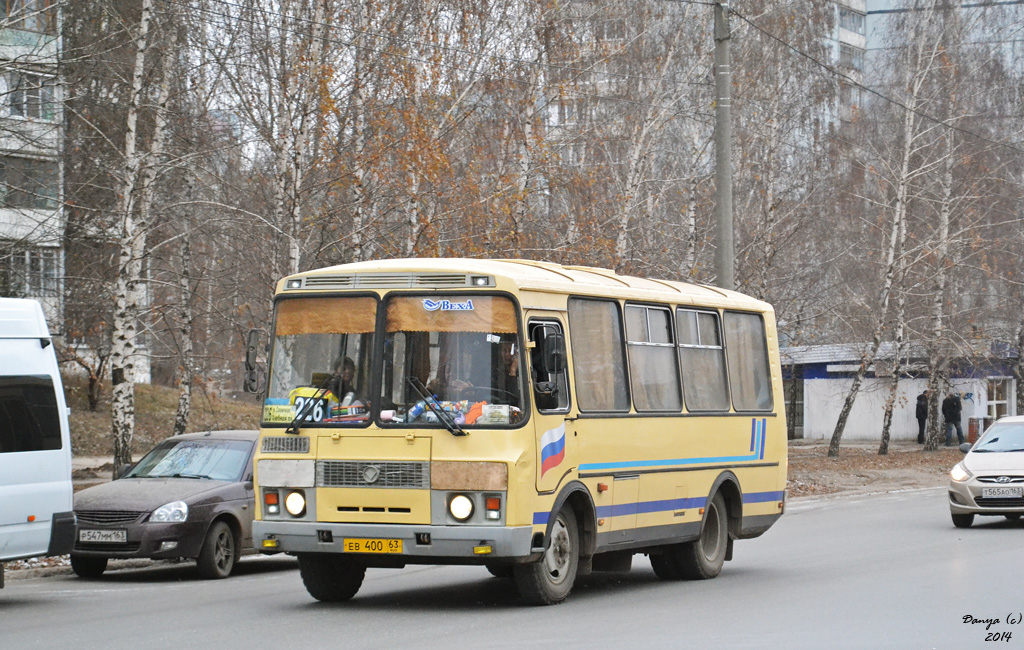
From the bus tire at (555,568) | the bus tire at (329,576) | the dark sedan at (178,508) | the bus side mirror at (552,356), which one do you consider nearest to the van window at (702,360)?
the bus tire at (555,568)

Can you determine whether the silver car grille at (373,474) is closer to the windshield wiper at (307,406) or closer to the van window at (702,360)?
the windshield wiper at (307,406)

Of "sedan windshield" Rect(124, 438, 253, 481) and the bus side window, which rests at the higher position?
the bus side window

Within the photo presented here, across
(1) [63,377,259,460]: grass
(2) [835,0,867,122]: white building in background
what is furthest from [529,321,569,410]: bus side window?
(2) [835,0,867,122]: white building in background

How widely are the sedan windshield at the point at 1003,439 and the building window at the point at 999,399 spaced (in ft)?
95.8

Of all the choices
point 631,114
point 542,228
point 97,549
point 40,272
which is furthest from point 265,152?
point 97,549

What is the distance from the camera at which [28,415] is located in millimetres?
12531

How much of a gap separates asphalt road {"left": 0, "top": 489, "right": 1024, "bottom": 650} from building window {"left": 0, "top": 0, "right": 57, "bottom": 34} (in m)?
7.43

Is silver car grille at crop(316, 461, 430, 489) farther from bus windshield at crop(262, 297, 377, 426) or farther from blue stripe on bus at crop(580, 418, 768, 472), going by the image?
blue stripe on bus at crop(580, 418, 768, 472)

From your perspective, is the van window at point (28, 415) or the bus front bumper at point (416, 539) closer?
the bus front bumper at point (416, 539)

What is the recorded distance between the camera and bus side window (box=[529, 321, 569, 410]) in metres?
11.1

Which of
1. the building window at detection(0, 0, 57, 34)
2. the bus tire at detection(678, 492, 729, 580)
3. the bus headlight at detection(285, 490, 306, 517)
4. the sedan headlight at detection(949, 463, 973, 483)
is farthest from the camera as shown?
the sedan headlight at detection(949, 463, 973, 483)

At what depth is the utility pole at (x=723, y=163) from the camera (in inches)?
818

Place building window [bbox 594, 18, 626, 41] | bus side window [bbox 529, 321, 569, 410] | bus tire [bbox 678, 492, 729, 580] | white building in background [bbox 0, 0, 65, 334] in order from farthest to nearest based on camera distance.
Answer: 1. building window [bbox 594, 18, 626, 41]
2. white building in background [bbox 0, 0, 65, 334]
3. bus tire [bbox 678, 492, 729, 580]
4. bus side window [bbox 529, 321, 569, 410]

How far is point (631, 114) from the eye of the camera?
3419cm
